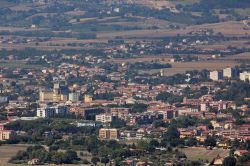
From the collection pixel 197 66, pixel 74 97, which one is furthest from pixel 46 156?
pixel 197 66

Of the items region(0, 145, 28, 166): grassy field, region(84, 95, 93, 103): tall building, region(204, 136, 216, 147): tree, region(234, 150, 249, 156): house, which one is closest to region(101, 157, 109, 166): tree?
region(0, 145, 28, 166): grassy field

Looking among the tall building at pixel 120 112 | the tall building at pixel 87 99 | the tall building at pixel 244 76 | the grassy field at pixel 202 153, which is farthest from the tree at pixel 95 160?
the tall building at pixel 244 76

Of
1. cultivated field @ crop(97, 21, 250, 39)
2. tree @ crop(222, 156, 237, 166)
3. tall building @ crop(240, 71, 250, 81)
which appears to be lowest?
cultivated field @ crop(97, 21, 250, 39)

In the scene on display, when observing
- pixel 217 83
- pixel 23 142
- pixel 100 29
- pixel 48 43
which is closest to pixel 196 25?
pixel 100 29

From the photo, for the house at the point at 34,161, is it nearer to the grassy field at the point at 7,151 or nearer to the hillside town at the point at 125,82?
the hillside town at the point at 125,82

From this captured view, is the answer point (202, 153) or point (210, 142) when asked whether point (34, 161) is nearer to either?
point (202, 153)

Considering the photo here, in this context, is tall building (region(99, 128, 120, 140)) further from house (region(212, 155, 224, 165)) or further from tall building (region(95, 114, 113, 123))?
house (region(212, 155, 224, 165))
